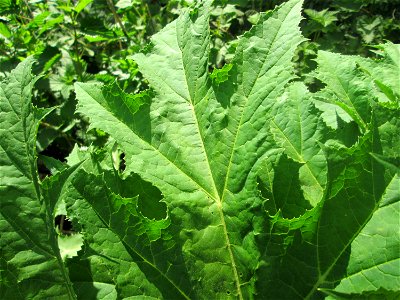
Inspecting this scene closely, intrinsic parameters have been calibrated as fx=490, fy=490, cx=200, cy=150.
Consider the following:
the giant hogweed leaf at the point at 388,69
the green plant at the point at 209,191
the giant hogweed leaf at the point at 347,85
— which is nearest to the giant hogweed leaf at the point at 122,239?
the green plant at the point at 209,191

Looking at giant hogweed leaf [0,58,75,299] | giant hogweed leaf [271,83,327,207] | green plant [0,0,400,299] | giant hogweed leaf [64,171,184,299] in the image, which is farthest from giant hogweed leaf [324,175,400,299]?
giant hogweed leaf [0,58,75,299]

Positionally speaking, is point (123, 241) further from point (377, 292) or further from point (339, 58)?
point (339, 58)

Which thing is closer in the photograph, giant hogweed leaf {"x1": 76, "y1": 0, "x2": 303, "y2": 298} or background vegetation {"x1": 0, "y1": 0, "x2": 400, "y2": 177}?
giant hogweed leaf {"x1": 76, "y1": 0, "x2": 303, "y2": 298}

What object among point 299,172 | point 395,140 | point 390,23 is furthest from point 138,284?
point 390,23

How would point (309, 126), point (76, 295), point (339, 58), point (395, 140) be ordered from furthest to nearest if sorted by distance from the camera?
point (339, 58)
point (309, 126)
point (76, 295)
point (395, 140)

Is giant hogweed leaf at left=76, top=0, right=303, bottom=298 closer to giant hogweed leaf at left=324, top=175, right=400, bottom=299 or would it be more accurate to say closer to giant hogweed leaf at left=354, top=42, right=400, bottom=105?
giant hogweed leaf at left=324, top=175, right=400, bottom=299

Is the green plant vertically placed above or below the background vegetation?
above

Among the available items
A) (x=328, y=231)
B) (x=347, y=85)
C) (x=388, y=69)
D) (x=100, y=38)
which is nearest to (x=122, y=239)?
(x=328, y=231)
